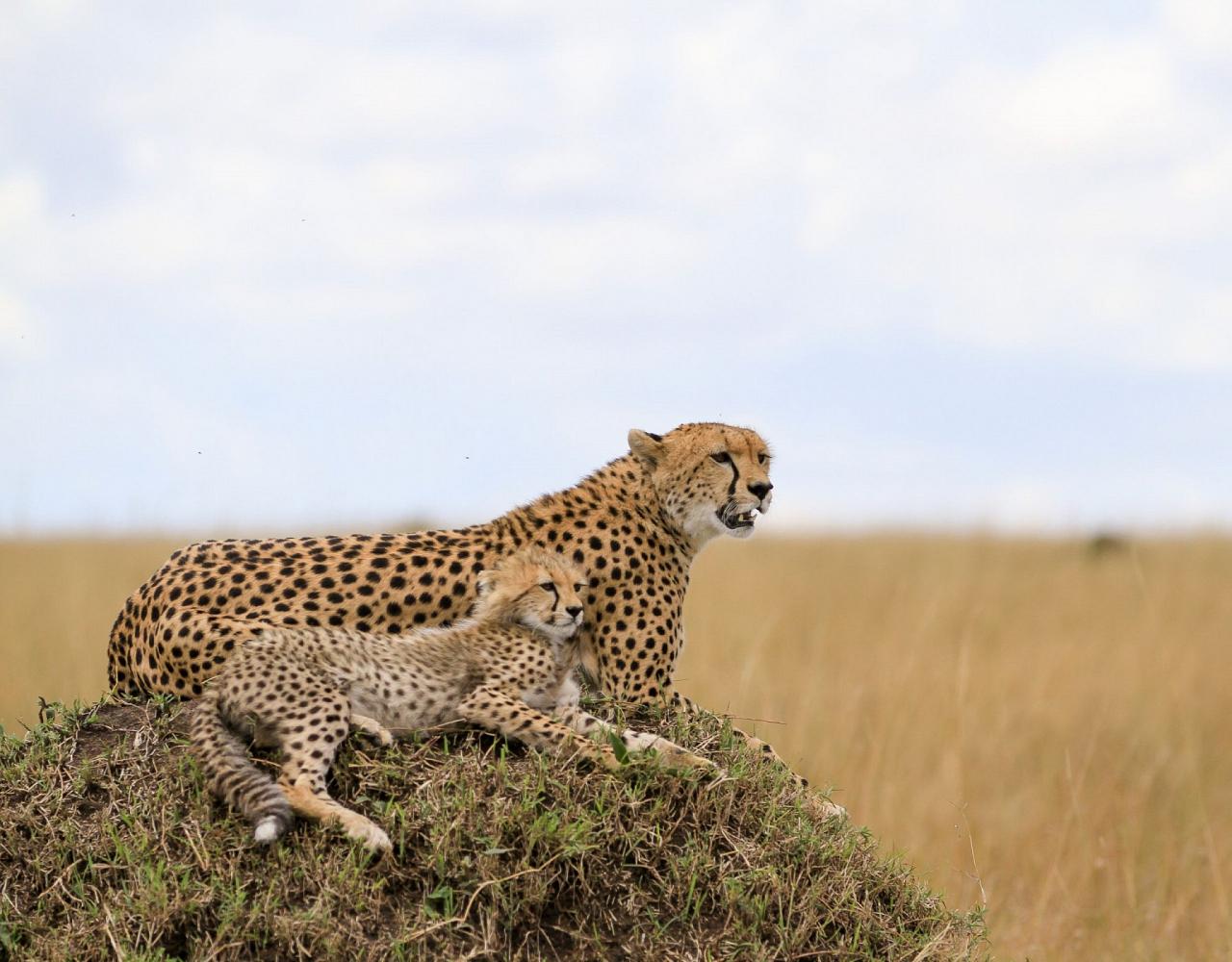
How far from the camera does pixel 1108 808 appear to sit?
9.45 metres

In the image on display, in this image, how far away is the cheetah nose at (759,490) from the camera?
461 cm

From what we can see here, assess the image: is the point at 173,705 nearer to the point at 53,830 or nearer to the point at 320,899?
the point at 53,830

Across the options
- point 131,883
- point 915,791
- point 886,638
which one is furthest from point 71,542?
point 131,883

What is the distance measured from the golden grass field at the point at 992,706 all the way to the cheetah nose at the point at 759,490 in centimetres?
135

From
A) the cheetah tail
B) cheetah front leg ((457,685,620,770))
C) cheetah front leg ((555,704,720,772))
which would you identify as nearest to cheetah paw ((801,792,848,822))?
cheetah front leg ((555,704,720,772))

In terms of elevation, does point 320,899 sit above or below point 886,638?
above

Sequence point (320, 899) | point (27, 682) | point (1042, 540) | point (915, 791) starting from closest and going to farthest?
point (320, 899)
point (915, 791)
point (27, 682)
point (1042, 540)

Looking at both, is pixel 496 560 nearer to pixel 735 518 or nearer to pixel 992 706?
pixel 735 518

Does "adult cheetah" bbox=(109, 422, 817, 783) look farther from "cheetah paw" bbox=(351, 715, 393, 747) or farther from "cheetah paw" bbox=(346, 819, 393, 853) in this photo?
"cheetah paw" bbox=(346, 819, 393, 853)

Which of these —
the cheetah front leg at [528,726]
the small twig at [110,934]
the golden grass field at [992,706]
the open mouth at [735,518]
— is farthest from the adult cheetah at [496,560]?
the golden grass field at [992,706]

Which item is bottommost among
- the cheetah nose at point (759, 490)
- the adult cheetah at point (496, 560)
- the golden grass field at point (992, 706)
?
the golden grass field at point (992, 706)

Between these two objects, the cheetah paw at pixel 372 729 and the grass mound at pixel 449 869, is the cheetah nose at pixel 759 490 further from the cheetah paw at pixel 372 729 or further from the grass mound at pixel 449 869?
the cheetah paw at pixel 372 729

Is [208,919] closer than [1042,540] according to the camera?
Yes

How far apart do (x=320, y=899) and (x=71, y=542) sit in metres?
17.1
